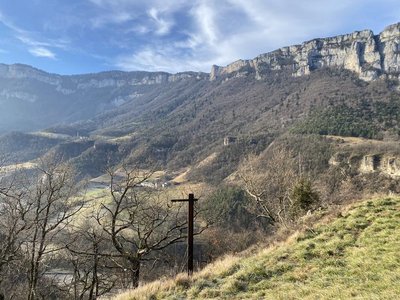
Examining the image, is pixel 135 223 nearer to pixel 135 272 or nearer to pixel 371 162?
pixel 135 272

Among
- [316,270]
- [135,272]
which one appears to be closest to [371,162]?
[135,272]

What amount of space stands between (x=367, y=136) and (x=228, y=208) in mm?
87752

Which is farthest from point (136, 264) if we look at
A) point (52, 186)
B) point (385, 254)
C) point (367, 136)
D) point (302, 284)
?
point (367, 136)

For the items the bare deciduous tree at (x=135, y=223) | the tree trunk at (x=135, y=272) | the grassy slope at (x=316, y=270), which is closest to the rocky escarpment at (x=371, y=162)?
the bare deciduous tree at (x=135, y=223)

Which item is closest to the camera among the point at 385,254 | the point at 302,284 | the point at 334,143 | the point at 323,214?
the point at 302,284

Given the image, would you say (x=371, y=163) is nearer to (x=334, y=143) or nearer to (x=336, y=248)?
(x=334, y=143)

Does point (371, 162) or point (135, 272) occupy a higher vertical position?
point (371, 162)

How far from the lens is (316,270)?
34.9ft

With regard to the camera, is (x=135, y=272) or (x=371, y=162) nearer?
(x=135, y=272)

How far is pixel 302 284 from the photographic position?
31.9 feet

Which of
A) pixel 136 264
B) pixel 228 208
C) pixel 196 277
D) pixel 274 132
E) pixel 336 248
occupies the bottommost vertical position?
pixel 228 208

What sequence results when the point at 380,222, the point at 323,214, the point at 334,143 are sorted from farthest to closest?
the point at 334,143, the point at 323,214, the point at 380,222

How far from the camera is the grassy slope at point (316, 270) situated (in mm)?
8812

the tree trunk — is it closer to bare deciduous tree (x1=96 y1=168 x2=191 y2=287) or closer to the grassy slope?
bare deciduous tree (x1=96 y1=168 x2=191 y2=287)
